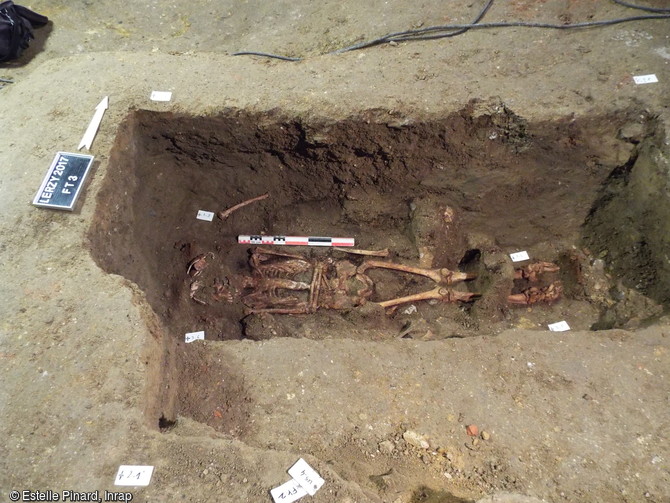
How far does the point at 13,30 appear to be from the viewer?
17.2 ft

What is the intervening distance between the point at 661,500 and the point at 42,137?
493 cm

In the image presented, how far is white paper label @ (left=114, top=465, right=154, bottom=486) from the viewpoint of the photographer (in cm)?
241

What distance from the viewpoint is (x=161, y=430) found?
2.90 metres

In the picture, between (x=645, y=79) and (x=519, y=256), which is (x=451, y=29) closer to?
(x=645, y=79)

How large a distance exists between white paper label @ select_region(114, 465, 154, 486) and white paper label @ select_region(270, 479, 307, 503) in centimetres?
61

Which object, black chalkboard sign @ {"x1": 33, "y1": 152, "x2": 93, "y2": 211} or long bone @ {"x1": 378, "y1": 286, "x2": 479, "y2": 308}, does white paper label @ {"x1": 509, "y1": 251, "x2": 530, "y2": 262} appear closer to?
long bone @ {"x1": 378, "y1": 286, "x2": 479, "y2": 308}

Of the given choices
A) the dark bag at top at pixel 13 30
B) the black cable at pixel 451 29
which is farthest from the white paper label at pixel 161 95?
the dark bag at top at pixel 13 30

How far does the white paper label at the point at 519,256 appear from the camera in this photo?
4738mm

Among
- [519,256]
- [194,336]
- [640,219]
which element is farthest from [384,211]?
[640,219]

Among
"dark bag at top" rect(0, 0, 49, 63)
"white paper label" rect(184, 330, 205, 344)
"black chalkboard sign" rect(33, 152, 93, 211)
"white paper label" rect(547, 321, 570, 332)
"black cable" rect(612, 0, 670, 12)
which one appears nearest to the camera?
"black chalkboard sign" rect(33, 152, 93, 211)

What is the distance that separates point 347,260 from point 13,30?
13.9 ft

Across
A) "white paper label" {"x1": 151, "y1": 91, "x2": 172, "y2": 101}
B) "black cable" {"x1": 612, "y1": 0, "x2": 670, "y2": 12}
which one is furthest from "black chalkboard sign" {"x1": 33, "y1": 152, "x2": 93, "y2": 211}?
"black cable" {"x1": 612, "y1": 0, "x2": 670, "y2": 12}

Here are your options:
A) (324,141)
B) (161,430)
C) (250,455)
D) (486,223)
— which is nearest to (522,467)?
(250,455)

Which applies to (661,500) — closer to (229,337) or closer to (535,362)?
(535,362)
